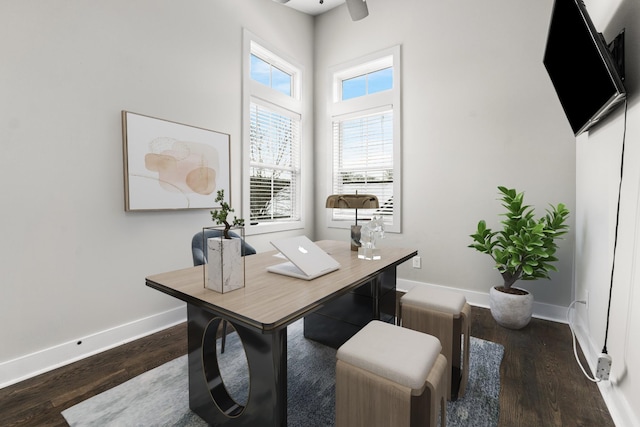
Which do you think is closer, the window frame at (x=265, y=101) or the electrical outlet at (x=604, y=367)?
the electrical outlet at (x=604, y=367)

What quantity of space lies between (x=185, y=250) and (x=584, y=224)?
11.0 ft

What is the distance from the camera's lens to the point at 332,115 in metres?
4.01

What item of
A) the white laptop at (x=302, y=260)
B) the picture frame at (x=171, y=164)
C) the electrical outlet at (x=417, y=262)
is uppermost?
the picture frame at (x=171, y=164)

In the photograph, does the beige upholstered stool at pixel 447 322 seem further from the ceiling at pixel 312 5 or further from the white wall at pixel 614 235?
the ceiling at pixel 312 5

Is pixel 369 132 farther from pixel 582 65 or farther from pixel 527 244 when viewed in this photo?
pixel 582 65

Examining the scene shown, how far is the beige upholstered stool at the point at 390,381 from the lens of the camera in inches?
38.3

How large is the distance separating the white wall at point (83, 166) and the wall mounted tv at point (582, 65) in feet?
9.13

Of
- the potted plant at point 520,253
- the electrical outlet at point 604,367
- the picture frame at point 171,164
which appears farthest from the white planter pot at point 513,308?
the picture frame at point 171,164

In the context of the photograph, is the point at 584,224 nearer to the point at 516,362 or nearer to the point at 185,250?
the point at 516,362

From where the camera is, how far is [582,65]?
1.59m

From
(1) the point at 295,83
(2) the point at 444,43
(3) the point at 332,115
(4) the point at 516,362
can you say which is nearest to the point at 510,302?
(4) the point at 516,362

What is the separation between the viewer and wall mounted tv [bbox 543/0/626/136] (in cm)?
134

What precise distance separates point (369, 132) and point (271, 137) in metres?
1.28

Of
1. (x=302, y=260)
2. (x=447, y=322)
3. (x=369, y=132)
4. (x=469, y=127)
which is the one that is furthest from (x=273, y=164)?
(x=447, y=322)
